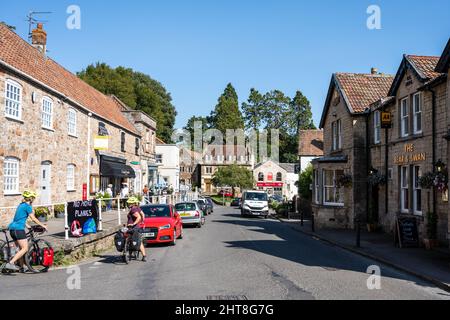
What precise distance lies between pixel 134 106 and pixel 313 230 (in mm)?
43255

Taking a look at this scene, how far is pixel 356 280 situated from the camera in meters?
10.8

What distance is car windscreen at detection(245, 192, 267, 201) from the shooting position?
128 feet

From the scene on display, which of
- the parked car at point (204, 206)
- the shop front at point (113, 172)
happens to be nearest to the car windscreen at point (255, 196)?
the parked car at point (204, 206)

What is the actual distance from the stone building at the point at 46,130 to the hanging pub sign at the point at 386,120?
14.4 metres

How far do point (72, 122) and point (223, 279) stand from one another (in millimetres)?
17457

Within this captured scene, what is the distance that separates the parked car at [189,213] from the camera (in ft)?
86.3

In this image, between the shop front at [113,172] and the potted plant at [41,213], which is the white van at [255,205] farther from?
the potted plant at [41,213]

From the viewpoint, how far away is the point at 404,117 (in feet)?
67.2

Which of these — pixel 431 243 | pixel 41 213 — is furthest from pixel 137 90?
pixel 431 243

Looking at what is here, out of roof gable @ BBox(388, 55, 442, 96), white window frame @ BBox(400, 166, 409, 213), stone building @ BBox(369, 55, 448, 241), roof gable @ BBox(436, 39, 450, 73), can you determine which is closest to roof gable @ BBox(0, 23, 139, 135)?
roof gable @ BBox(436, 39, 450, 73)

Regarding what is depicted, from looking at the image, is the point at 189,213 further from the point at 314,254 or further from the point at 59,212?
the point at 314,254

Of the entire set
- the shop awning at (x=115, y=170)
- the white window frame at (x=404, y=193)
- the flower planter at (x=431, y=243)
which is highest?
the shop awning at (x=115, y=170)
